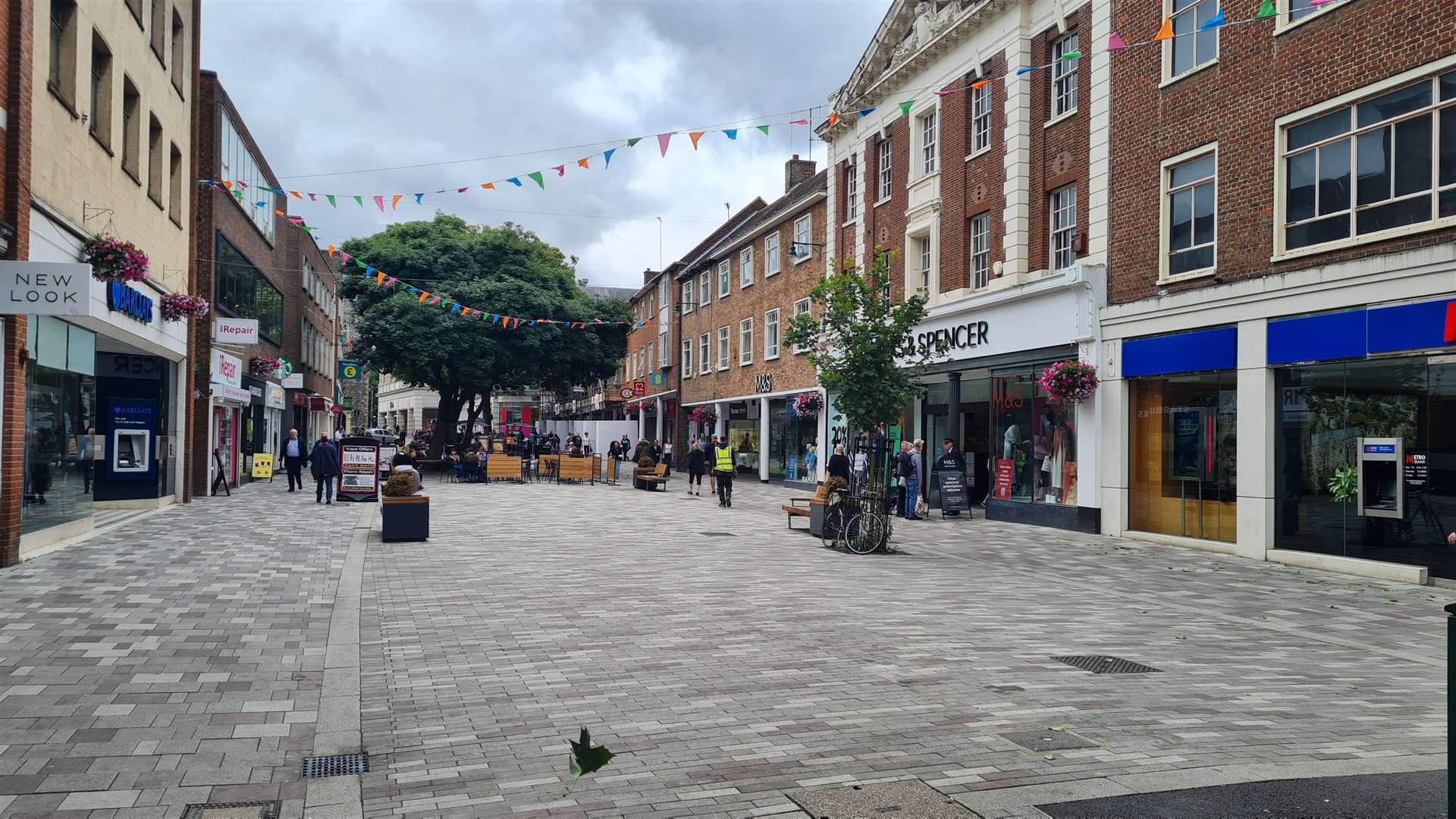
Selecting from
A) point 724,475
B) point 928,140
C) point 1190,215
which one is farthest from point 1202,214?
point 724,475

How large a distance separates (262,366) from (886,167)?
61.0 feet

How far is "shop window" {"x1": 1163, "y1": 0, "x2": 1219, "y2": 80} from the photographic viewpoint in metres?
15.8

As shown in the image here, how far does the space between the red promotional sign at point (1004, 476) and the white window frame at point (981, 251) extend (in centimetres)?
369

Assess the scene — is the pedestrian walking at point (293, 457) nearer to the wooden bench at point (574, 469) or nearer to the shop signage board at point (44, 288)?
the wooden bench at point (574, 469)

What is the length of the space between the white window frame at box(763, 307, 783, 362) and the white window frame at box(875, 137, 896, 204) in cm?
812

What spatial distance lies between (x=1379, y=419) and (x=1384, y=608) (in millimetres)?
3265

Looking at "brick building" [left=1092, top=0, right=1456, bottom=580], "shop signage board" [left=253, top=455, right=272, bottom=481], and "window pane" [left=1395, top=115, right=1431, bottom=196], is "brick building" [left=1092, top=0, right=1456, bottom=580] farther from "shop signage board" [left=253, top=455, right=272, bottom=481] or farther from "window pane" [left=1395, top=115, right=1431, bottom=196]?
"shop signage board" [left=253, top=455, right=272, bottom=481]

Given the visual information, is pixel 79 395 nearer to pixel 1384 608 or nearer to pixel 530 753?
pixel 530 753

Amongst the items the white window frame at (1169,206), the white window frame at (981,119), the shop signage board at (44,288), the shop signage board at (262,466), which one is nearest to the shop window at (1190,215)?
the white window frame at (1169,206)

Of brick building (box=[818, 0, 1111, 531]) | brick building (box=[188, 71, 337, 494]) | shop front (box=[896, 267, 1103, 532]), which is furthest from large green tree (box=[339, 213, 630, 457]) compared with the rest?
shop front (box=[896, 267, 1103, 532])

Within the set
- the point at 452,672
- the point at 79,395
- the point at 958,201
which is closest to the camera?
the point at 452,672

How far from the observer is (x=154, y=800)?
448 centimetres

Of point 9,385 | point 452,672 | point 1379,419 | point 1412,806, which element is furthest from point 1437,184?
point 9,385

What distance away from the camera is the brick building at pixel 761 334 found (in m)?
31.6
